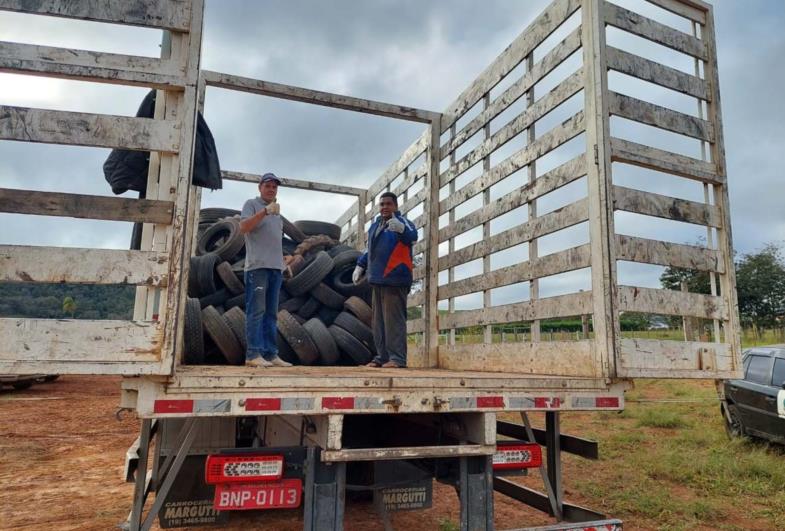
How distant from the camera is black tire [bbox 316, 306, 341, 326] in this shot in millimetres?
5462

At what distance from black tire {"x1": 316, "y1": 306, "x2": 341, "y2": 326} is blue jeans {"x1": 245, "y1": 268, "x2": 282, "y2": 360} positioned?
3.07ft

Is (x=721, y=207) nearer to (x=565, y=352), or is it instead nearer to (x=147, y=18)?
(x=565, y=352)

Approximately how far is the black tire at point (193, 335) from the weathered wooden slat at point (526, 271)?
2.21 meters

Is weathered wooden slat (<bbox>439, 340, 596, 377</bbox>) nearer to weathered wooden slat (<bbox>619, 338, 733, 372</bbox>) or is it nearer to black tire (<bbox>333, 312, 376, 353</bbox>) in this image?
weathered wooden slat (<bbox>619, 338, 733, 372</bbox>)

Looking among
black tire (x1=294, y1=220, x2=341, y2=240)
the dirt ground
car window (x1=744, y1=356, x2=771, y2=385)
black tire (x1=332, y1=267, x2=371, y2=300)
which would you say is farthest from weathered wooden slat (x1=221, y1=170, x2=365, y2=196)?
car window (x1=744, y1=356, x2=771, y2=385)

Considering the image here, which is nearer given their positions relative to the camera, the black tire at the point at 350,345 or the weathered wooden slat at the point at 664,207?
the weathered wooden slat at the point at 664,207

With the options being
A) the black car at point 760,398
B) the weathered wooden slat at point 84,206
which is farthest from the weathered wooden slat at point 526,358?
the black car at point 760,398

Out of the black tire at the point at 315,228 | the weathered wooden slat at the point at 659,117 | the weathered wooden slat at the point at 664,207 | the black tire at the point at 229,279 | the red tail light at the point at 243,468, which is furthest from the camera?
the black tire at the point at 315,228

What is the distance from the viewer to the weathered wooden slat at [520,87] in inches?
152

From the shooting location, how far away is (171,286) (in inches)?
102

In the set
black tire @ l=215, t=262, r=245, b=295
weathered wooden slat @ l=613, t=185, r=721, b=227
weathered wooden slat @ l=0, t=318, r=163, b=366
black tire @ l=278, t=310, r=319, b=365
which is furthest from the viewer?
black tire @ l=215, t=262, r=245, b=295

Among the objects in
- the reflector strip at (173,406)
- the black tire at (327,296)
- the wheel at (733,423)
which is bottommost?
the wheel at (733,423)

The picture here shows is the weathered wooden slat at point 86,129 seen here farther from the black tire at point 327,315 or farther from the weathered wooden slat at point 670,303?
the black tire at point 327,315

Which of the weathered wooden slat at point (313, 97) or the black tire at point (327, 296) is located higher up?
the weathered wooden slat at point (313, 97)
